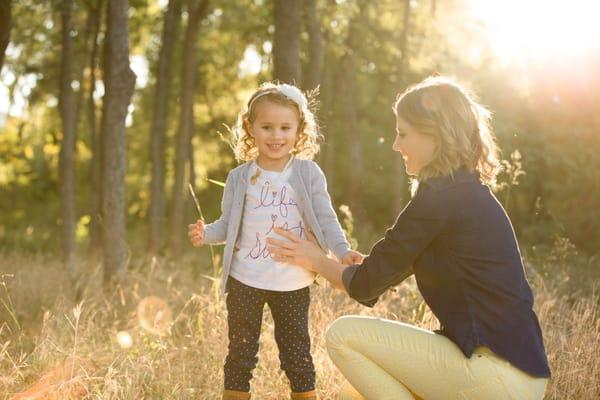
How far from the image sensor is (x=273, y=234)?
4.13 metres

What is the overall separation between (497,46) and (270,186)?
13541 millimetres

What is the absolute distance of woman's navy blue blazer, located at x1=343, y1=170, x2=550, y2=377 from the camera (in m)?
3.20

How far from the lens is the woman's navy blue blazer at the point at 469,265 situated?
10.5ft

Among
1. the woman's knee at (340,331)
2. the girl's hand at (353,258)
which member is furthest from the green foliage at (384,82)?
the woman's knee at (340,331)

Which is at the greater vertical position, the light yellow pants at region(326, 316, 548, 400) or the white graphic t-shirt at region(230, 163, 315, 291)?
the white graphic t-shirt at region(230, 163, 315, 291)

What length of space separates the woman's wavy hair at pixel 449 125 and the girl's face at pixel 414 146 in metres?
0.02

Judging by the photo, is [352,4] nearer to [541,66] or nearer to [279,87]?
[541,66]

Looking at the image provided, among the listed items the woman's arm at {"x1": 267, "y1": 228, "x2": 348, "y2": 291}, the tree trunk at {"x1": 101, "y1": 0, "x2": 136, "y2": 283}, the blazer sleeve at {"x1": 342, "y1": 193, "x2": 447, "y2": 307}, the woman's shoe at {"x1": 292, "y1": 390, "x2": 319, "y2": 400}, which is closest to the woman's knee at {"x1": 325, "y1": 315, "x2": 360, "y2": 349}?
the blazer sleeve at {"x1": 342, "y1": 193, "x2": 447, "y2": 307}

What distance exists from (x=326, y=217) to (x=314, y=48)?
7.34 m

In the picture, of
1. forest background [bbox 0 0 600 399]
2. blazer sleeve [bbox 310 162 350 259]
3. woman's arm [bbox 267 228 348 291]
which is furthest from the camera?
forest background [bbox 0 0 600 399]

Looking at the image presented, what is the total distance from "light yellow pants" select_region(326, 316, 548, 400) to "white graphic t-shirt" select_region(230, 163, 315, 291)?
0.63 metres

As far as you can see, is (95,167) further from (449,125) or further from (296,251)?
(449,125)

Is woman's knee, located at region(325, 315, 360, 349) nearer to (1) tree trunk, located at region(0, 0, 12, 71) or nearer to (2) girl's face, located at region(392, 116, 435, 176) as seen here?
(2) girl's face, located at region(392, 116, 435, 176)

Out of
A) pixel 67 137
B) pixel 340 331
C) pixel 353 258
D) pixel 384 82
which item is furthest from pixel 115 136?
pixel 384 82
